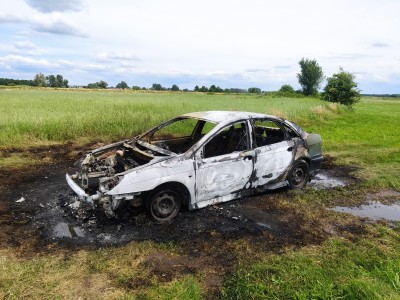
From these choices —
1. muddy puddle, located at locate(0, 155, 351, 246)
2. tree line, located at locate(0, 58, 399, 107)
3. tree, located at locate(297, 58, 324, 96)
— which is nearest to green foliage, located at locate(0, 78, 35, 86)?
tree line, located at locate(0, 58, 399, 107)

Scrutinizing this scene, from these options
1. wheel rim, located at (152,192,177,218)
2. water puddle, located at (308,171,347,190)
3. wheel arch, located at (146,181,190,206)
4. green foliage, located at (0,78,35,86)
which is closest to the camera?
wheel arch, located at (146,181,190,206)

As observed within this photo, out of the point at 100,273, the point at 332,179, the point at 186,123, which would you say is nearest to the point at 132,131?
the point at 186,123

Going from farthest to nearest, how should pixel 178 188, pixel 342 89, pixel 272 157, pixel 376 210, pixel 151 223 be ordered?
pixel 342 89 < pixel 272 157 < pixel 376 210 < pixel 178 188 < pixel 151 223

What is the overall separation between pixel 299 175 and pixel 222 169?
227cm

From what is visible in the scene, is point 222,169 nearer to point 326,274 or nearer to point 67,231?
point 326,274

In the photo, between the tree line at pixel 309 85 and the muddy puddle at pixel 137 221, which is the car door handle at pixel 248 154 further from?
the tree line at pixel 309 85

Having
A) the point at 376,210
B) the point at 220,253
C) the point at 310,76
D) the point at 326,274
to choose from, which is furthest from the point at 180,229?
the point at 310,76

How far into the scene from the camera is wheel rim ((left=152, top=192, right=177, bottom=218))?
5.26 meters

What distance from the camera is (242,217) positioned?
568 cm

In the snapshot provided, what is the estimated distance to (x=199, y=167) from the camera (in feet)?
17.9

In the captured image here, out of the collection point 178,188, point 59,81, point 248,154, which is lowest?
point 178,188

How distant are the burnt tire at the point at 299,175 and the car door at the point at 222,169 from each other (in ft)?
4.18

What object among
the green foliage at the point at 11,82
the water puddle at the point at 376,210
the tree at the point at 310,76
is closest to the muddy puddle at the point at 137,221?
the water puddle at the point at 376,210

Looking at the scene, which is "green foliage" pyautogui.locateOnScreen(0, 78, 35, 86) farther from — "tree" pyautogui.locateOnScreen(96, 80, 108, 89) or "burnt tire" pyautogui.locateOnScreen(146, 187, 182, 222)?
"burnt tire" pyautogui.locateOnScreen(146, 187, 182, 222)
